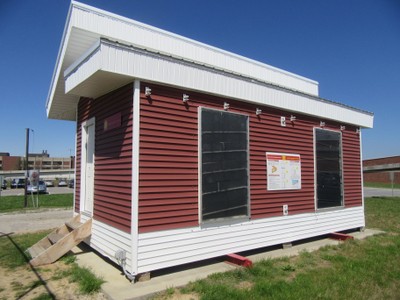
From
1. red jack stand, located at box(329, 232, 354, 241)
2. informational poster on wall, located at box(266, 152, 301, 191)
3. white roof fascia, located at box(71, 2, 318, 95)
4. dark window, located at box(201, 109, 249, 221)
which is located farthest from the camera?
red jack stand, located at box(329, 232, 354, 241)

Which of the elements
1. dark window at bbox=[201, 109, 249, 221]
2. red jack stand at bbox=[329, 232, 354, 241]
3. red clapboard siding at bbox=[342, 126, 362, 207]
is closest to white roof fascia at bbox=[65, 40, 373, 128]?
dark window at bbox=[201, 109, 249, 221]

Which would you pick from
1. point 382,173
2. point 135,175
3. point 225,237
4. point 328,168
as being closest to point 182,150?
point 135,175

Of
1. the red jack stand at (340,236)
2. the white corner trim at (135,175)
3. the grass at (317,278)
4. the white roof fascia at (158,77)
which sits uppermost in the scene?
the white roof fascia at (158,77)

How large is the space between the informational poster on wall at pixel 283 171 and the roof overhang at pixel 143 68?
114 centimetres

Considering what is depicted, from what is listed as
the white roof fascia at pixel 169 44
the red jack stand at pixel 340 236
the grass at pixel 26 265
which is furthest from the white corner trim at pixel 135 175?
the red jack stand at pixel 340 236

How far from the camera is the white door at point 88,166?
24.2 ft

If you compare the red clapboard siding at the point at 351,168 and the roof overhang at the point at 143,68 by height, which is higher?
the roof overhang at the point at 143,68

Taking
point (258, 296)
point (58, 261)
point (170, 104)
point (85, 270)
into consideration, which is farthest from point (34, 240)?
point (258, 296)

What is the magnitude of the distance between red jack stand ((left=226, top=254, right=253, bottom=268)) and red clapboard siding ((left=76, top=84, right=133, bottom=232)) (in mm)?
2053

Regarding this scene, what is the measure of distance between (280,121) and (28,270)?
5.89 meters

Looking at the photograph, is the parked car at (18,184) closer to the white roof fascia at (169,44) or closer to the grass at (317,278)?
the white roof fascia at (169,44)

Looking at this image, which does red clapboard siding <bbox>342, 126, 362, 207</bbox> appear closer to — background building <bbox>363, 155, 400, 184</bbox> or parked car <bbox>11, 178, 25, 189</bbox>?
background building <bbox>363, 155, 400, 184</bbox>

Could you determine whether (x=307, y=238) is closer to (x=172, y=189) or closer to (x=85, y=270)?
(x=172, y=189)

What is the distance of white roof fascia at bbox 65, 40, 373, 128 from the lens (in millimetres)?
5047
